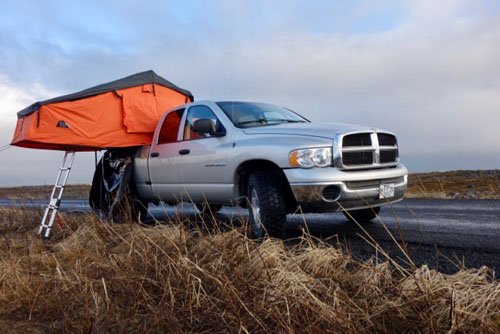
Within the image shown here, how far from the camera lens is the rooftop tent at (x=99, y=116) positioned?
6.00 m

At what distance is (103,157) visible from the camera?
309 inches

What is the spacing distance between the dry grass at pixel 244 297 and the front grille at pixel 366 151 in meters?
1.65

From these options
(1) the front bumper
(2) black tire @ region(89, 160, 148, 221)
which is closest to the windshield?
(1) the front bumper

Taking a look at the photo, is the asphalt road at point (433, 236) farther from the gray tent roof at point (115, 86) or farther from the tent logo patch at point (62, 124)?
the gray tent roof at point (115, 86)

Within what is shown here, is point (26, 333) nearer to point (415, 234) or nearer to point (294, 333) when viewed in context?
point (294, 333)

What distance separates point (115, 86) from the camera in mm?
6754

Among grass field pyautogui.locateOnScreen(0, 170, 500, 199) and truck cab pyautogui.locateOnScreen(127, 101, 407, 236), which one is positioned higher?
truck cab pyautogui.locateOnScreen(127, 101, 407, 236)

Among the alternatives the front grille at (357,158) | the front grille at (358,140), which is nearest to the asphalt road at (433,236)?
the front grille at (357,158)

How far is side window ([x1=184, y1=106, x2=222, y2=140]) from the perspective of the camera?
5832mm

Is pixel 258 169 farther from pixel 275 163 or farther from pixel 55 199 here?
pixel 55 199

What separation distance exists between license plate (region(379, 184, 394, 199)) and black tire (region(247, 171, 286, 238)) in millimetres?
1211

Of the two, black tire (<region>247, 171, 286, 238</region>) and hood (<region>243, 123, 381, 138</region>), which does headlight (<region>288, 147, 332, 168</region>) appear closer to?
hood (<region>243, 123, 381, 138</region>)

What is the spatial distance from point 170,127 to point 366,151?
3453 millimetres

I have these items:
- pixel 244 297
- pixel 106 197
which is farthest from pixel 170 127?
pixel 244 297
